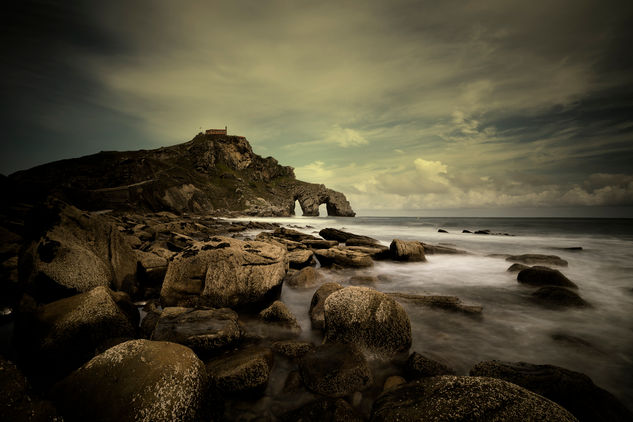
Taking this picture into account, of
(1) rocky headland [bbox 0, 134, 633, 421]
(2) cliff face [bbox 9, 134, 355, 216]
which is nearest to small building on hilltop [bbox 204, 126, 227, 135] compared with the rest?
(2) cliff face [bbox 9, 134, 355, 216]

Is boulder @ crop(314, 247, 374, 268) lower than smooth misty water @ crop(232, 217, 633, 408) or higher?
higher

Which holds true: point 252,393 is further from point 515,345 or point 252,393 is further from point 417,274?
point 417,274

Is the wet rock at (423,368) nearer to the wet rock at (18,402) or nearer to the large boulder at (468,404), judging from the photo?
the large boulder at (468,404)

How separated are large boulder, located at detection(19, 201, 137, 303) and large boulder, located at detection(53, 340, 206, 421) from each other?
322cm

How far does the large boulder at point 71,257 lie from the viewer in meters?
4.51

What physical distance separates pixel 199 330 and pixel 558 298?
31.0ft

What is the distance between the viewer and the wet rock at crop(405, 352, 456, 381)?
12.1 ft

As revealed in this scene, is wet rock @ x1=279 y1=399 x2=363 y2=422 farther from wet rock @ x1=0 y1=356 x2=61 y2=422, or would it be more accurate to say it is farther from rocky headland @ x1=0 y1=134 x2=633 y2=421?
wet rock @ x1=0 y1=356 x2=61 y2=422

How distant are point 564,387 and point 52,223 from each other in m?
9.72

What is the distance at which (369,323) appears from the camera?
4316 mm

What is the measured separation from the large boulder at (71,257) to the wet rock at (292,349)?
397 cm

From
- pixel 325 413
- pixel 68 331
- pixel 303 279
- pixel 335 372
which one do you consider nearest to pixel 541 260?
pixel 303 279

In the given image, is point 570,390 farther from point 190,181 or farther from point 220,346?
point 190,181

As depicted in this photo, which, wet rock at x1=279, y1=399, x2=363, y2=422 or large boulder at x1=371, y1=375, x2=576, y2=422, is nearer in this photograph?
large boulder at x1=371, y1=375, x2=576, y2=422
